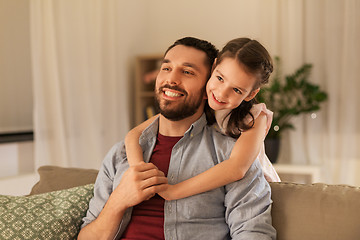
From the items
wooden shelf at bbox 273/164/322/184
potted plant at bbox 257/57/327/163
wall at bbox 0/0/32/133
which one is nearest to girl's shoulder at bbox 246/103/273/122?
potted plant at bbox 257/57/327/163

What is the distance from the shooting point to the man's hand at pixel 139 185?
1368mm

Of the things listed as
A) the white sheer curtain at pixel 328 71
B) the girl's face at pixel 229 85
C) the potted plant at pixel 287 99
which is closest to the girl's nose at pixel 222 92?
the girl's face at pixel 229 85

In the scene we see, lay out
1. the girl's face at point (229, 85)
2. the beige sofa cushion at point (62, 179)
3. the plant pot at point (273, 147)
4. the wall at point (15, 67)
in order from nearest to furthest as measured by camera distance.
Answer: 1. the girl's face at point (229, 85)
2. the beige sofa cushion at point (62, 179)
3. the wall at point (15, 67)
4. the plant pot at point (273, 147)

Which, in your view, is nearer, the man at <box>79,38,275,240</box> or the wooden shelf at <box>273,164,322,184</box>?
the man at <box>79,38,275,240</box>

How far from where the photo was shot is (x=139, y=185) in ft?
4.51

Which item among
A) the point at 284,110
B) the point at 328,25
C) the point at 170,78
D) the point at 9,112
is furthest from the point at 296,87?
the point at 170,78

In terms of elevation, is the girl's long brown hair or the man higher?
the girl's long brown hair

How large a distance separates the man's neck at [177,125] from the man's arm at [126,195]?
21 cm

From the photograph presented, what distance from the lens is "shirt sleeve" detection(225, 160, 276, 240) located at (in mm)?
1306

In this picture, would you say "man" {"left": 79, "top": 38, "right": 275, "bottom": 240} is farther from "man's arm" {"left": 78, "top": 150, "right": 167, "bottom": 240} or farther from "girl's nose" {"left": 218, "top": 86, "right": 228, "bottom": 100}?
"girl's nose" {"left": 218, "top": 86, "right": 228, "bottom": 100}

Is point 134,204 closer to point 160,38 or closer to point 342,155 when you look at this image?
point 342,155

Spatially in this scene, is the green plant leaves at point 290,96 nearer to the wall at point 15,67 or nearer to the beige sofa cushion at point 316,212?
the wall at point 15,67

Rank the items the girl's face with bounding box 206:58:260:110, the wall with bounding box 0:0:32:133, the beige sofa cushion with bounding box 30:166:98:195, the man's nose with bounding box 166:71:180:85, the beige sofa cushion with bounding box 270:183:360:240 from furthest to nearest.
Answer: the wall with bounding box 0:0:32:133
the beige sofa cushion with bounding box 30:166:98:195
the man's nose with bounding box 166:71:180:85
the girl's face with bounding box 206:58:260:110
the beige sofa cushion with bounding box 270:183:360:240

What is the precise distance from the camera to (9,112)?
11.4 feet
